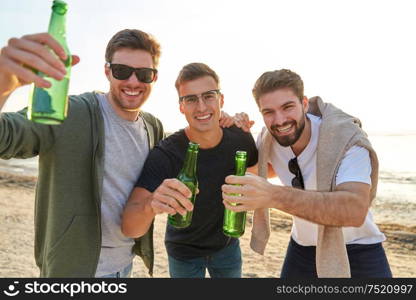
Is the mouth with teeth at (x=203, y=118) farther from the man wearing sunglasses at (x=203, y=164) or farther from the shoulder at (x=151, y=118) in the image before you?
the shoulder at (x=151, y=118)

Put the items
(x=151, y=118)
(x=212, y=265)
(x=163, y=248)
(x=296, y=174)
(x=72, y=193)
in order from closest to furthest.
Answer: (x=72, y=193) → (x=296, y=174) → (x=151, y=118) → (x=212, y=265) → (x=163, y=248)

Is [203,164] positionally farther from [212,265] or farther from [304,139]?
[212,265]

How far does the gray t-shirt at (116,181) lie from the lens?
2959 mm

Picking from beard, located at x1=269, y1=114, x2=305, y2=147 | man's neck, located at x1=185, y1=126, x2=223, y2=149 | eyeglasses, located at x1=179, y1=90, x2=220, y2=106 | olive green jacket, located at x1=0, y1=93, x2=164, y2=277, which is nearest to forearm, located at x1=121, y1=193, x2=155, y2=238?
olive green jacket, located at x1=0, y1=93, x2=164, y2=277

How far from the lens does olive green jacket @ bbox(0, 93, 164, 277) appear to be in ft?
9.11

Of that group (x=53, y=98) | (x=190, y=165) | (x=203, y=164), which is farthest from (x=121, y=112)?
(x=53, y=98)

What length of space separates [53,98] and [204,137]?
170 centimetres

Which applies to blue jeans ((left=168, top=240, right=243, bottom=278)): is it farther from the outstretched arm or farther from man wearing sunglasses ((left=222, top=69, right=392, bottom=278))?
the outstretched arm

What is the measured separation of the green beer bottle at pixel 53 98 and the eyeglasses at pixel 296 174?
6.73ft

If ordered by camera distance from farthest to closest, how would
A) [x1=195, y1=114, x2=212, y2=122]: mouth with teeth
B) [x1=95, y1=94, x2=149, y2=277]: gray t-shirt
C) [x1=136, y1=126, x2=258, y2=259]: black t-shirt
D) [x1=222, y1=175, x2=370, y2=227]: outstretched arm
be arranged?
1. [x1=195, y1=114, x2=212, y2=122]: mouth with teeth
2. [x1=136, y1=126, x2=258, y2=259]: black t-shirt
3. [x1=95, y1=94, x2=149, y2=277]: gray t-shirt
4. [x1=222, y1=175, x2=370, y2=227]: outstretched arm

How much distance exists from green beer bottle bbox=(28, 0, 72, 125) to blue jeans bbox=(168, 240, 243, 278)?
2249 millimetres

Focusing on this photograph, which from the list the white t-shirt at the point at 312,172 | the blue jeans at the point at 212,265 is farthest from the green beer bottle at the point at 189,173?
the white t-shirt at the point at 312,172

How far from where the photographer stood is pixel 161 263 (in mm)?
7660

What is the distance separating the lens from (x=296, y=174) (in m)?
3.36
